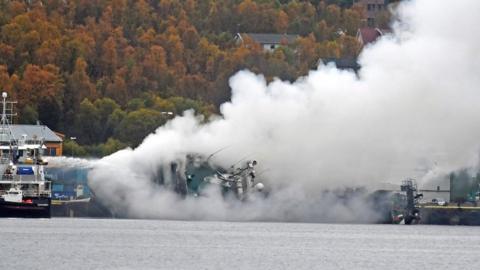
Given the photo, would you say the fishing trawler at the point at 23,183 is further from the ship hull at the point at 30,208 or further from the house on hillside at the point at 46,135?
the house on hillside at the point at 46,135

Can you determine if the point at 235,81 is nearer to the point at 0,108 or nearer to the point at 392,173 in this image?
the point at 392,173

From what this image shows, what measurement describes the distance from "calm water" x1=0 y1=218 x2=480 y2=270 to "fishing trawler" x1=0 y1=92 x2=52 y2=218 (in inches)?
92.5

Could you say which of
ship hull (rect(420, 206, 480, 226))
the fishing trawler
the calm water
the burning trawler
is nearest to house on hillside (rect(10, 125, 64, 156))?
the fishing trawler

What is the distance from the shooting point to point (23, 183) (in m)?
153

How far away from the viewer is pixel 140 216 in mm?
140875

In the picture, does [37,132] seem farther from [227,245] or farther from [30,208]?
[227,245]

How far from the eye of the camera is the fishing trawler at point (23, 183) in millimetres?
149750

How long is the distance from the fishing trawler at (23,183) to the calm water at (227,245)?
235cm

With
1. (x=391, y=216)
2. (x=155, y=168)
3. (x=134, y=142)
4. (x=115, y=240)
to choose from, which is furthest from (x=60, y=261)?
(x=134, y=142)

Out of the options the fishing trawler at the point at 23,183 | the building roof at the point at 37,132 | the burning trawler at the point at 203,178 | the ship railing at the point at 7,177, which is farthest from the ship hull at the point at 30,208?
the building roof at the point at 37,132

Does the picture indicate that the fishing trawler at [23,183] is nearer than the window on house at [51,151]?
Yes

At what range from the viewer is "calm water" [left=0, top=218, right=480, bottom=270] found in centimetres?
10912

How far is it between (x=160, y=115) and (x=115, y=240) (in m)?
68.9

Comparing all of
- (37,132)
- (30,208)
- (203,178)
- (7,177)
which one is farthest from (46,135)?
(203,178)
